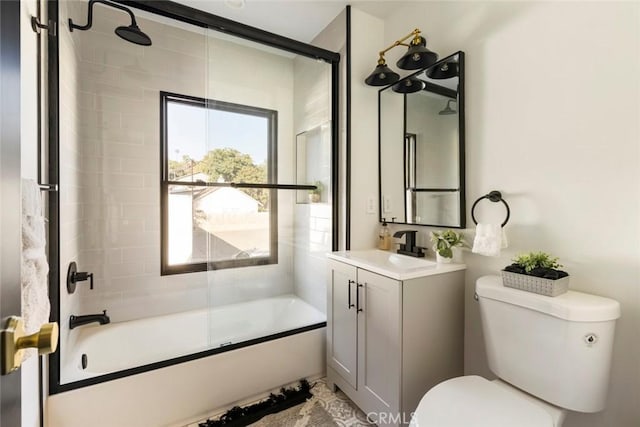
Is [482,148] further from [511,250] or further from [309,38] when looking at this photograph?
[309,38]

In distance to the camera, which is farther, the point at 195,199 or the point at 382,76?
the point at 195,199

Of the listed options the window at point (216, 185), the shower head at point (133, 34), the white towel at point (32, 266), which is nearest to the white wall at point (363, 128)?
the window at point (216, 185)

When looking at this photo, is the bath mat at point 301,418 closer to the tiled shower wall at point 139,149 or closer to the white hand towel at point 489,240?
the tiled shower wall at point 139,149

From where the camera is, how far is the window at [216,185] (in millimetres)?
2107

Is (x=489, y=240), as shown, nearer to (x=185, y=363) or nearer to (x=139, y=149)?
(x=185, y=363)

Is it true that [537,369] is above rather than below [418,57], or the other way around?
below

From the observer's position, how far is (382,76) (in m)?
1.86

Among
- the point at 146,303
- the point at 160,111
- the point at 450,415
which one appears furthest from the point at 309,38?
the point at 450,415

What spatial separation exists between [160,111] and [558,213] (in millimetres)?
2593

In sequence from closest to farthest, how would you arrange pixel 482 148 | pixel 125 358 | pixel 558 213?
1. pixel 558 213
2. pixel 482 148
3. pixel 125 358

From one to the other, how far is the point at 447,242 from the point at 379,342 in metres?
0.63

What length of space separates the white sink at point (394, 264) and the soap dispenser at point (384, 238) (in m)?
0.05

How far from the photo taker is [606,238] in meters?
1.15

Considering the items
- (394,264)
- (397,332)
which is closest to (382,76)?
(394,264)
